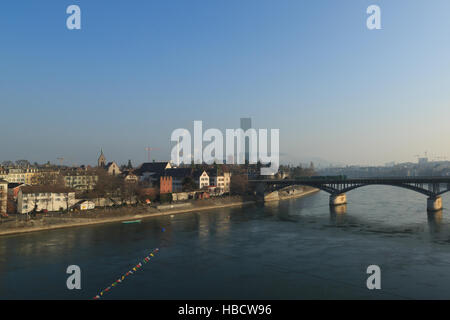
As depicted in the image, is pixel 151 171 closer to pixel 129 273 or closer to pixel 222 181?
pixel 222 181

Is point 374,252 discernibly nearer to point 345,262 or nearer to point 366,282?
point 345,262

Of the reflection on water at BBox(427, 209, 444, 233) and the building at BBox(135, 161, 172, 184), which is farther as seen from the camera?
the building at BBox(135, 161, 172, 184)

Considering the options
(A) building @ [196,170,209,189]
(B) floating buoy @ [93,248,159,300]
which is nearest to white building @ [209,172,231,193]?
(A) building @ [196,170,209,189]

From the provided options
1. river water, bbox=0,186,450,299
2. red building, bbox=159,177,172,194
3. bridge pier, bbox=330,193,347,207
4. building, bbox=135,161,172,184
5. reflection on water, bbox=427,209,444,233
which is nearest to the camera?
river water, bbox=0,186,450,299

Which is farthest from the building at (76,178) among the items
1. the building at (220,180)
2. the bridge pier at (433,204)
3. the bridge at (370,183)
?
the bridge pier at (433,204)

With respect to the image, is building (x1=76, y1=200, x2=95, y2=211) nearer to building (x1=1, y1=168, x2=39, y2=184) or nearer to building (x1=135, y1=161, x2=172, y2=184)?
building (x1=135, y1=161, x2=172, y2=184)

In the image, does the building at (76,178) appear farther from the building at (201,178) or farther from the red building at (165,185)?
the building at (201,178)
